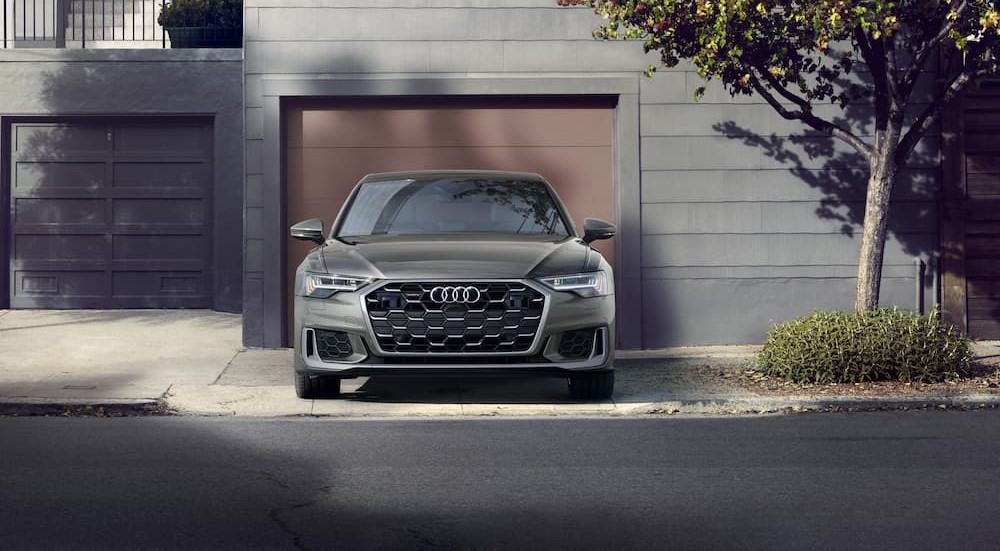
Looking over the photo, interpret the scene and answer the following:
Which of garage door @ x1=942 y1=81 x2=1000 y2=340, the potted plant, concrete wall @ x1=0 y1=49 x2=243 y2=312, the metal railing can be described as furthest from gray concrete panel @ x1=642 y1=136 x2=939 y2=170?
the metal railing

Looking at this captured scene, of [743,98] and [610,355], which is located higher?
[743,98]

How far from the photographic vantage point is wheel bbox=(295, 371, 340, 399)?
10.5m

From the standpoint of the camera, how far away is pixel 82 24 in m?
19.4

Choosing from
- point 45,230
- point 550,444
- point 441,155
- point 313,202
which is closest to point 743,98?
point 441,155

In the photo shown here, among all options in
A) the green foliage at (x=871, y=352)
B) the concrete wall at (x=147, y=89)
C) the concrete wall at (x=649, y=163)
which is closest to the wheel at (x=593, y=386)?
the green foliage at (x=871, y=352)

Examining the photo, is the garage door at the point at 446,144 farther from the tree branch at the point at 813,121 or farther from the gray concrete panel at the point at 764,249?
the tree branch at the point at 813,121

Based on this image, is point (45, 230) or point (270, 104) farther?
point (45, 230)

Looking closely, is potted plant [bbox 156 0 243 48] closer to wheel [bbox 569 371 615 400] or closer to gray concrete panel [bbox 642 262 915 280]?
gray concrete panel [bbox 642 262 915 280]

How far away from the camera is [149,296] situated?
18.2m

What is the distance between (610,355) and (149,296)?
9.68 m

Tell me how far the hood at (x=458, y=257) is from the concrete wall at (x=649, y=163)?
4.20m

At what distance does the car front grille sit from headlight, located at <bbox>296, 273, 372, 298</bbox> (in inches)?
5.7

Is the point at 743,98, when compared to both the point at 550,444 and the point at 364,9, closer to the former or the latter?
the point at 364,9

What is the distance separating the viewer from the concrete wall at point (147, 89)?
17.8m
